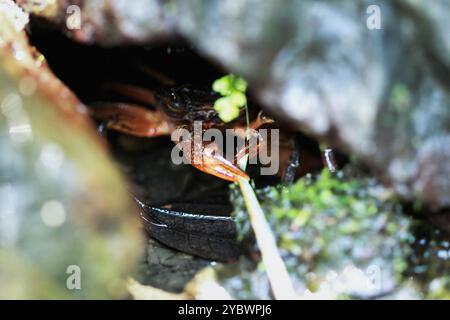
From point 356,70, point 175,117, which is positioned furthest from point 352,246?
point 175,117

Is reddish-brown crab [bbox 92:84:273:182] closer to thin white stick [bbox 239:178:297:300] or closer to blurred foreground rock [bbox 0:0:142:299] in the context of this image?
thin white stick [bbox 239:178:297:300]

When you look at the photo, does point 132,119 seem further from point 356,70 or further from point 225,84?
point 356,70

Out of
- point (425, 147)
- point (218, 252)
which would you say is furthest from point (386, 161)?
point (218, 252)

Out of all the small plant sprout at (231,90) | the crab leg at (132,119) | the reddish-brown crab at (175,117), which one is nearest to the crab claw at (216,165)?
the reddish-brown crab at (175,117)

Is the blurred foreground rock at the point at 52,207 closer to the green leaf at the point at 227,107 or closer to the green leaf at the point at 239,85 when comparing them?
the green leaf at the point at 227,107

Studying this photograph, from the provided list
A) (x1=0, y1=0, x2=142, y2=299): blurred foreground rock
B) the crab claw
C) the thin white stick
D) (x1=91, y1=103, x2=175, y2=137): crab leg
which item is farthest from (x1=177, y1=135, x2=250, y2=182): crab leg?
(x1=91, y1=103, x2=175, y2=137): crab leg
